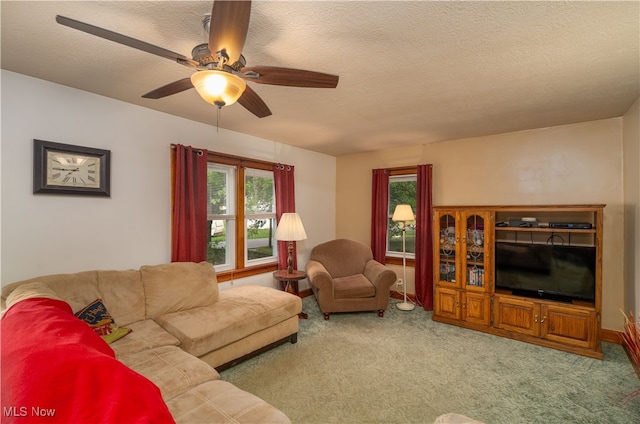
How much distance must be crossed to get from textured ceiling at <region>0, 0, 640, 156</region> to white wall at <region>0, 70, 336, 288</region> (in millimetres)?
186

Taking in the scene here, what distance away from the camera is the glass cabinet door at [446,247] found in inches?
148

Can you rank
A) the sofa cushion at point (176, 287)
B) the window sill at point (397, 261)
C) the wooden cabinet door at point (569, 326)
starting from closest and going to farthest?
the sofa cushion at point (176, 287), the wooden cabinet door at point (569, 326), the window sill at point (397, 261)

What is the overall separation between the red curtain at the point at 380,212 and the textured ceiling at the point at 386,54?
1672mm

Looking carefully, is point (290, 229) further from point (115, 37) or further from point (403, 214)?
point (115, 37)

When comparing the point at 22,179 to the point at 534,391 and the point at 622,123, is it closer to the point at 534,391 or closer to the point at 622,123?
the point at 534,391

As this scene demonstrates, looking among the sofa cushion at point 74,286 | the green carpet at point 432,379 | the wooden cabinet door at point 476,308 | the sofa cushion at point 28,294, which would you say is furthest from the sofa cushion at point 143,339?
the wooden cabinet door at point 476,308

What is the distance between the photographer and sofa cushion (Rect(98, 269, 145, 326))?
2373mm

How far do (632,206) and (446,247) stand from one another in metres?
1.81

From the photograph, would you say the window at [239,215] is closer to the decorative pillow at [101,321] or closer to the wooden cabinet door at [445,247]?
the decorative pillow at [101,321]

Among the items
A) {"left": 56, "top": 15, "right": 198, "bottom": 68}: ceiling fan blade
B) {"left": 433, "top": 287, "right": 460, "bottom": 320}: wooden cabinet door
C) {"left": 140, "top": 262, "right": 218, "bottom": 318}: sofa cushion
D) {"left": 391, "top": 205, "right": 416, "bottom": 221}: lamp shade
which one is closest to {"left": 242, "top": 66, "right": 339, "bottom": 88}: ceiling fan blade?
{"left": 56, "top": 15, "right": 198, "bottom": 68}: ceiling fan blade

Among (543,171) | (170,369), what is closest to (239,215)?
(170,369)

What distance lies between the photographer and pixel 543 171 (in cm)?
355

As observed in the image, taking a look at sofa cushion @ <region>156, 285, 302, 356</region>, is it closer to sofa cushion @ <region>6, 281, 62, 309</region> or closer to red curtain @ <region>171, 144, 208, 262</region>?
red curtain @ <region>171, 144, 208, 262</region>

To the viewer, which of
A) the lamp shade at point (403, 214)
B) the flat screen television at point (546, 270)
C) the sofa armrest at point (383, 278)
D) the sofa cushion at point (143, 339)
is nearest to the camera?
the sofa cushion at point (143, 339)
